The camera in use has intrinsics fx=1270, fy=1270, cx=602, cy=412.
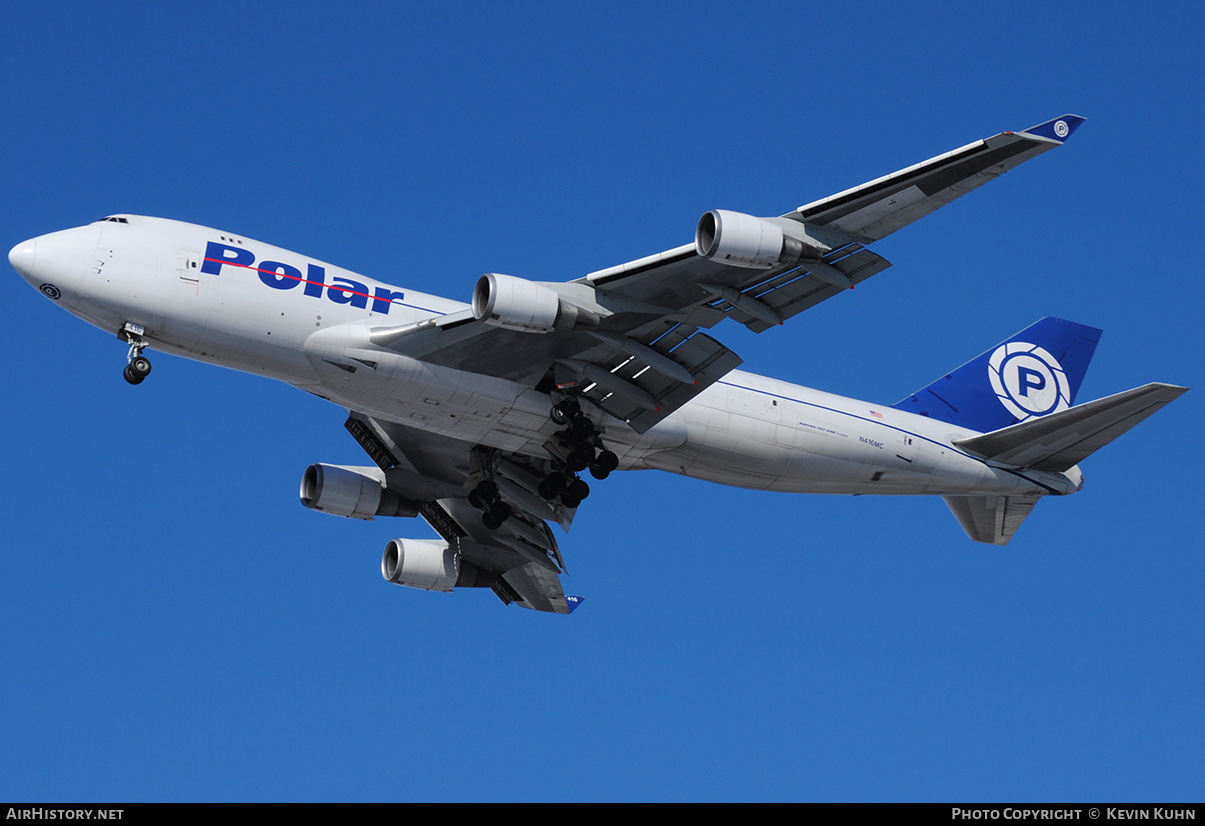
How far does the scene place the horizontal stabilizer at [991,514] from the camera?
34.8 meters

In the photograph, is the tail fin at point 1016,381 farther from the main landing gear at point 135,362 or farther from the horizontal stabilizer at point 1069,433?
the main landing gear at point 135,362

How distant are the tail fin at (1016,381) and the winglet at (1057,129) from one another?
42.8 feet

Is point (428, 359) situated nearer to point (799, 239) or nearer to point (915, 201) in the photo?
point (799, 239)

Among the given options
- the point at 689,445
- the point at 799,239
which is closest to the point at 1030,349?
the point at 689,445

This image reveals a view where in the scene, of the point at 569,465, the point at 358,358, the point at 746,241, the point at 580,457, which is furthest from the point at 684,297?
the point at 358,358

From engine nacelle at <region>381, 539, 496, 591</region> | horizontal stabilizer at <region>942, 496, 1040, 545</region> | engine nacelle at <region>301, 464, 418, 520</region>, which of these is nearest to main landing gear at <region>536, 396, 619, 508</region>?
engine nacelle at <region>301, 464, 418, 520</region>

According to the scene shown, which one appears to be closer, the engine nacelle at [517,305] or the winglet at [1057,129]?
the winglet at [1057,129]

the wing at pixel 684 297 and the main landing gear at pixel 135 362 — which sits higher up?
the wing at pixel 684 297

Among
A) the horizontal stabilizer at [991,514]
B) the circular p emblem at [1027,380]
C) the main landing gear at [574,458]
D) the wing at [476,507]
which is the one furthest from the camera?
the circular p emblem at [1027,380]

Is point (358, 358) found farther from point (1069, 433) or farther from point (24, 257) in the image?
point (1069, 433)

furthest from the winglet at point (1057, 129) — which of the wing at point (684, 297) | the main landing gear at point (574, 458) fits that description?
the main landing gear at point (574, 458)
